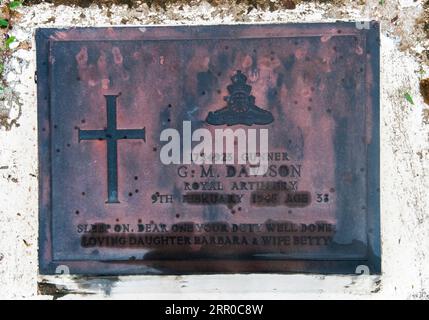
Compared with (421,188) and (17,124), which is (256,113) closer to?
(421,188)

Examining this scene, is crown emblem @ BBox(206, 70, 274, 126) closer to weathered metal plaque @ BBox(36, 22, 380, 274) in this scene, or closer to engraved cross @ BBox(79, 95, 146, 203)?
weathered metal plaque @ BBox(36, 22, 380, 274)

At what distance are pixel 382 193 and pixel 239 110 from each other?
25.7 inches

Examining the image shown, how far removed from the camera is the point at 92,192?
7.89 feet

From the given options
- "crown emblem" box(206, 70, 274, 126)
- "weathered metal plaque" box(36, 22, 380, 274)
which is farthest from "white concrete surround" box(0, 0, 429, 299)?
"crown emblem" box(206, 70, 274, 126)

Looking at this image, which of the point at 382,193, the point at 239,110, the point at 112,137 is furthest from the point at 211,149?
the point at 382,193

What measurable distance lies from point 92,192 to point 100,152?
0.16 m

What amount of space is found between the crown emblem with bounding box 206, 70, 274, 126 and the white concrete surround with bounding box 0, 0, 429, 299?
270mm

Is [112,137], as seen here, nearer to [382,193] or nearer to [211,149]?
[211,149]

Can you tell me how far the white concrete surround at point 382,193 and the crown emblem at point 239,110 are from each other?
0.27 metres

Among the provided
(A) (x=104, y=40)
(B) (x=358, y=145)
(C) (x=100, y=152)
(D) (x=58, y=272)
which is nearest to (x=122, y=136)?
(C) (x=100, y=152)

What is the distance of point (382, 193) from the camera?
7.89ft

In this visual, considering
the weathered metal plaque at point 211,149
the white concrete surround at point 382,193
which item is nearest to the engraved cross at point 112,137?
the weathered metal plaque at point 211,149

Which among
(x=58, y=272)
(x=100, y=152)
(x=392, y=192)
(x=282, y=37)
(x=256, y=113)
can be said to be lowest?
(x=58, y=272)

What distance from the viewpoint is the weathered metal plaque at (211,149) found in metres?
2.36
